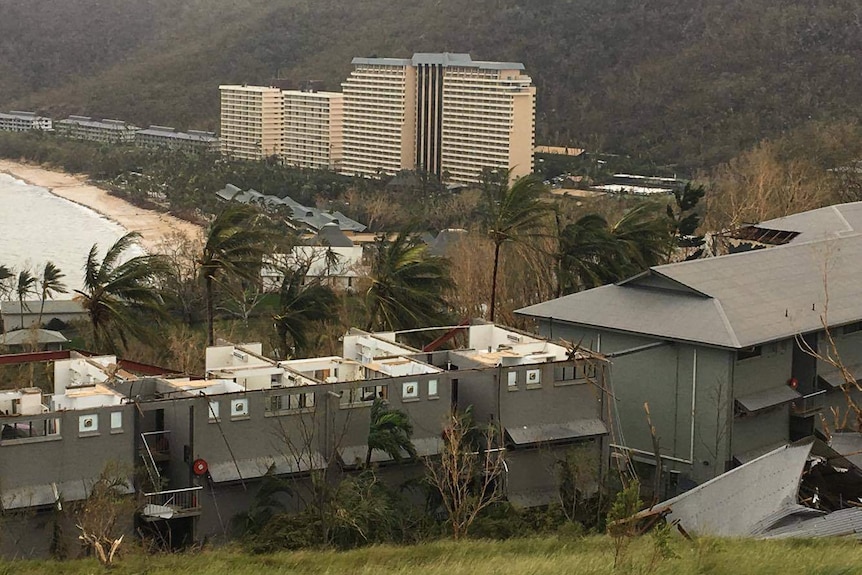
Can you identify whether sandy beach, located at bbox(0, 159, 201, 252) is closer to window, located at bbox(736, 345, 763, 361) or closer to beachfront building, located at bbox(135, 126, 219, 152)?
beachfront building, located at bbox(135, 126, 219, 152)

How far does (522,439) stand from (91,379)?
11.8ft

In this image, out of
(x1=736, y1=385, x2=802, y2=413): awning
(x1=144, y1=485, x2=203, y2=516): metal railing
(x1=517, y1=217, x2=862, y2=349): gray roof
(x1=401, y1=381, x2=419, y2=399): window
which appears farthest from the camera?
(x1=517, y1=217, x2=862, y2=349): gray roof

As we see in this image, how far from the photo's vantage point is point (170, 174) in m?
50.6

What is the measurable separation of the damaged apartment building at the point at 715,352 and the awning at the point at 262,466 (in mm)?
3544

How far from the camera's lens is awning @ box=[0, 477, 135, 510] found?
31.5ft

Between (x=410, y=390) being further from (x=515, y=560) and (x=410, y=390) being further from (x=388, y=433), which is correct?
(x=515, y=560)

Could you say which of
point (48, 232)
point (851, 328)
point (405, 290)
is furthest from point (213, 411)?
point (48, 232)

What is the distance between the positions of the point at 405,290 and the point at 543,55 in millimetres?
58202

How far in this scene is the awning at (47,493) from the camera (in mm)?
9594

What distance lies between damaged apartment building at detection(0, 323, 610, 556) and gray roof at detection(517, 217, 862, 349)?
1.99 m

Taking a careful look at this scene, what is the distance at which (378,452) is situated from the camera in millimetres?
11203

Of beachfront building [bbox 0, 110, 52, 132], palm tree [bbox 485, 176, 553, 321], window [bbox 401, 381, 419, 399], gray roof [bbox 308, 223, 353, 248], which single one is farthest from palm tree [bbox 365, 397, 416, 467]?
beachfront building [bbox 0, 110, 52, 132]

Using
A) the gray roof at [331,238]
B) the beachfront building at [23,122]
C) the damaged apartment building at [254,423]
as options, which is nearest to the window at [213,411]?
the damaged apartment building at [254,423]

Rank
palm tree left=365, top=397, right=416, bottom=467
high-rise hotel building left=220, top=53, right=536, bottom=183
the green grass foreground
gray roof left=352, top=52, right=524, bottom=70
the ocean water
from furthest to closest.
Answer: gray roof left=352, top=52, right=524, bottom=70
high-rise hotel building left=220, top=53, right=536, bottom=183
the ocean water
palm tree left=365, top=397, right=416, bottom=467
the green grass foreground
